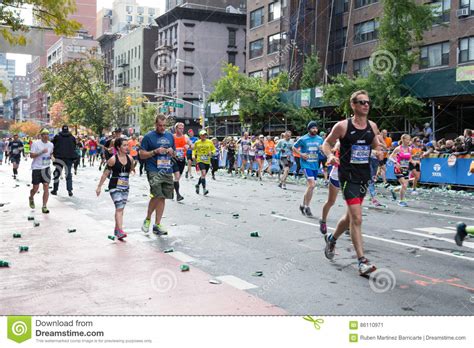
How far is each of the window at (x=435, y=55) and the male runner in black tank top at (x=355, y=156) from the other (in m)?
30.1

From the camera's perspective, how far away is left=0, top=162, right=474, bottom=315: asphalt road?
215 inches

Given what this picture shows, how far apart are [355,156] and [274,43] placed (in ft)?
149

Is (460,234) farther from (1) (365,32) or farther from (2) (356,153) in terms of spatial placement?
(1) (365,32)

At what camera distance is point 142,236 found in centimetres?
922

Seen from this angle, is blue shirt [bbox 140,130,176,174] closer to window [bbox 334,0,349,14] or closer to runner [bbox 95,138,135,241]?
runner [bbox 95,138,135,241]

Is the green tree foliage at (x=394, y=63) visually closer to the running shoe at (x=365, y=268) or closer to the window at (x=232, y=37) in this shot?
the running shoe at (x=365, y=268)

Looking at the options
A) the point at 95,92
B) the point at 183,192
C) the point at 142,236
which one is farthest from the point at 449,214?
the point at 95,92

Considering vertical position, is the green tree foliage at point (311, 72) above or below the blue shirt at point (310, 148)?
above

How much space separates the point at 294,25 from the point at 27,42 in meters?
39.2

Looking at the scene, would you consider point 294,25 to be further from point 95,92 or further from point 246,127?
point 95,92

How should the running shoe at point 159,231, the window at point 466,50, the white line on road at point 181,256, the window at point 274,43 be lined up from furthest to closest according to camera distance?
the window at point 274,43, the window at point 466,50, the running shoe at point 159,231, the white line on road at point 181,256

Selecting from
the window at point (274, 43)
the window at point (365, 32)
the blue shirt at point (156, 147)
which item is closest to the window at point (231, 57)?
the window at point (274, 43)

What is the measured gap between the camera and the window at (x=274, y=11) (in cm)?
4969

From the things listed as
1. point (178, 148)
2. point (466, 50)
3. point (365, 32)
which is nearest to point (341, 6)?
point (365, 32)
